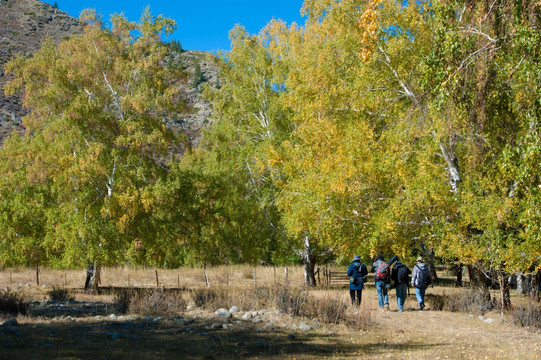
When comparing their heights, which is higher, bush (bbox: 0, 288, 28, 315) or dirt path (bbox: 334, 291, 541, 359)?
bush (bbox: 0, 288, 28, 315)

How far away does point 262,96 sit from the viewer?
27.1 m

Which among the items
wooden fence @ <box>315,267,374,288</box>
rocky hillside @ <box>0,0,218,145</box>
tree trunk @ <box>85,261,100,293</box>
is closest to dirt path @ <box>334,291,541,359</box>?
wooden fence @ <box>315,267,374,288</box>

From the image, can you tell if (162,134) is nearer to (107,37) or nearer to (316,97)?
(107,37)

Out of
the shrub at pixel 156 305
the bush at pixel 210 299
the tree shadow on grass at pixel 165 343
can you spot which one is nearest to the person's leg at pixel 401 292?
the tree shadow on grass at pixel 165 343

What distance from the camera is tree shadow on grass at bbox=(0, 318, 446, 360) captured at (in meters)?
8.18

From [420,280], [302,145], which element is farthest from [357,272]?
[302,145]

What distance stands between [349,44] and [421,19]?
2.60 metres

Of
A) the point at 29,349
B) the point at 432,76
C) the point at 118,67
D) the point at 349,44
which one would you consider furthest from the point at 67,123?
the point at 432,76

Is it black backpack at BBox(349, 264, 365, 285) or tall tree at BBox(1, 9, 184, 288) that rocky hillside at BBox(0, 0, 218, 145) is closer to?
tall tree at BBox(1, 9, 184, 288)

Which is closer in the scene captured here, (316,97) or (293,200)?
(316,97)

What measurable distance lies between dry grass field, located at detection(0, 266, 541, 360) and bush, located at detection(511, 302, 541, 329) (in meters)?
0.20

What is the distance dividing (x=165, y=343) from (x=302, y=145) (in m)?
11.0

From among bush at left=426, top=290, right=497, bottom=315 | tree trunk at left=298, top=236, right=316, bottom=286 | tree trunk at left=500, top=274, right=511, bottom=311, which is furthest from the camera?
tree trunk at left=298, top=236, right=316, bottom=286

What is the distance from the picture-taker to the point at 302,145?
61.8 feet
